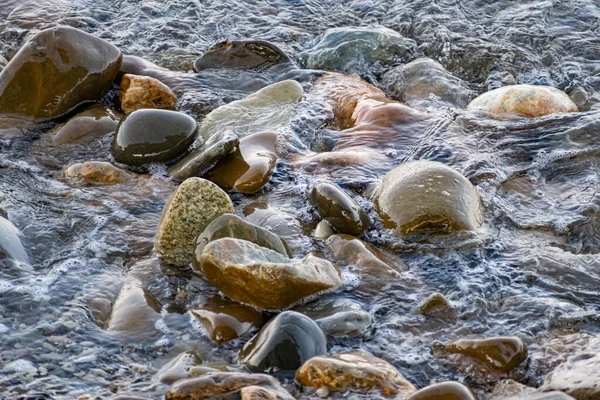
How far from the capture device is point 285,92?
585cm

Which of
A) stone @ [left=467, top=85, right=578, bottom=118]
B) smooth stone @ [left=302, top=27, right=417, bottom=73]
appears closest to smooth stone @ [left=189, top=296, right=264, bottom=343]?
stone @ [left=467, top=85, right=578, bottom=118]

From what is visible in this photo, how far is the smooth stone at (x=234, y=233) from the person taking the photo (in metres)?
3.89

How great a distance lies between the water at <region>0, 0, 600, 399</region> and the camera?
11.3 ft

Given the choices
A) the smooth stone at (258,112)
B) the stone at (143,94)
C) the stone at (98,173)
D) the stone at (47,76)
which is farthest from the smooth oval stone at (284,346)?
the stone at (47,76)

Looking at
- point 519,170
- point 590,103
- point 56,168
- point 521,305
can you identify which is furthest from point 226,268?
point 590,103

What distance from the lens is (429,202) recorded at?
14.0 ft

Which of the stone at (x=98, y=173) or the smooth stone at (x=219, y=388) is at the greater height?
the smooth stone at (x=219, y=388)

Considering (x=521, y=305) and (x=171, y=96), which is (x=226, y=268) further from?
(x=171, y=96)

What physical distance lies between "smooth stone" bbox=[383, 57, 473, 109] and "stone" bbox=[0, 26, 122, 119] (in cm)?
239

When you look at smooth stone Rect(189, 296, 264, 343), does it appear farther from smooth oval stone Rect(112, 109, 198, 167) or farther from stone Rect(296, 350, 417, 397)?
smooth oval stone Rect(112, 109, 198, 167)

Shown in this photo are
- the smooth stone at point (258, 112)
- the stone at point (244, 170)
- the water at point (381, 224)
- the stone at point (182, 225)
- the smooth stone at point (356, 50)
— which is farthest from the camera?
the smooth stone at point (356, 50)

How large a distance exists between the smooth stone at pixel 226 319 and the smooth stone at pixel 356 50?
3355 mm

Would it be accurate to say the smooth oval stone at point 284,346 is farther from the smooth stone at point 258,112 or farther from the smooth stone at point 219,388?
the smooth stone at point 258,112

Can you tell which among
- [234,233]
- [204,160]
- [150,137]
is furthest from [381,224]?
[150,137]
